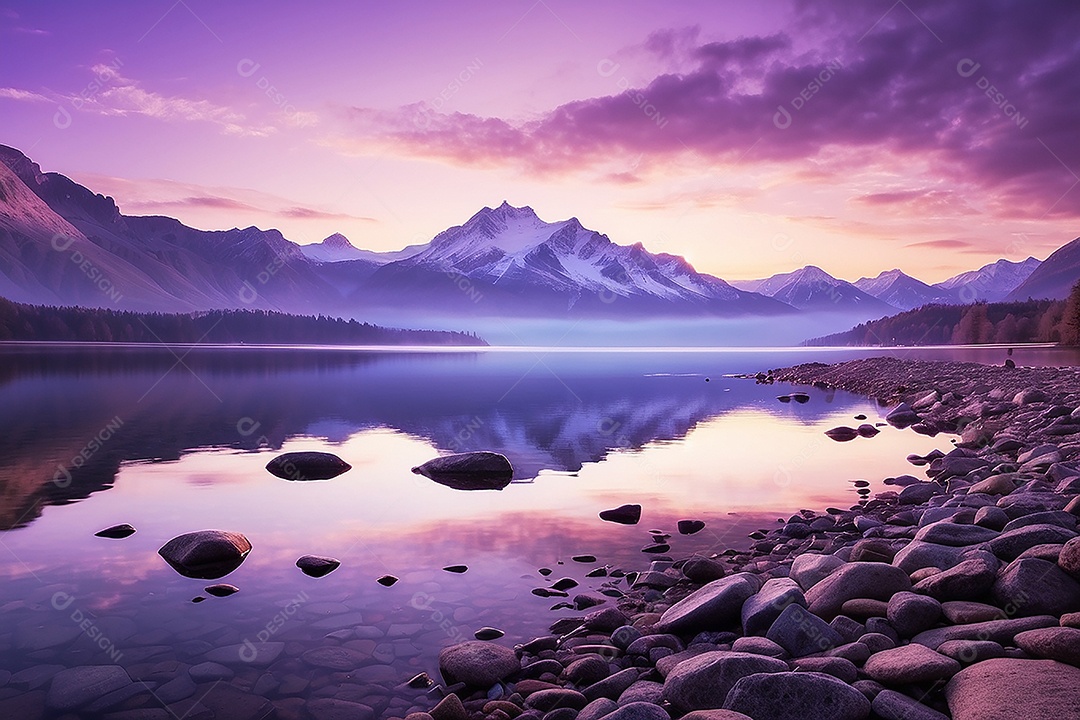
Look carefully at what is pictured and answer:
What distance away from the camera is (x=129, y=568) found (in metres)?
14.7

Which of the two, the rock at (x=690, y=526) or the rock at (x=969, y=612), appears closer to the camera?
the rock at (x=969, y=612)

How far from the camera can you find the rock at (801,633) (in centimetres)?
860

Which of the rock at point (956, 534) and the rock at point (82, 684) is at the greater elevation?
the rock at point (956, 534)

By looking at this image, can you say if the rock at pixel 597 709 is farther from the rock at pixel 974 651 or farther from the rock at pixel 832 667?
the rock at pixel 974 651

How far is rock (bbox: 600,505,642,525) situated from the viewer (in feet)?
61.5

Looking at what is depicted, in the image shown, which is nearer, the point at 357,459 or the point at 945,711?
the point at 945,711

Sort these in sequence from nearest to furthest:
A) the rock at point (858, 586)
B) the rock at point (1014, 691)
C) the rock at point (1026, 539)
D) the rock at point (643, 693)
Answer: the rock at point (1014, 691)
the rock at point (643, 693)
the rock at point (858, 586)
the rock at point (1026, 539)

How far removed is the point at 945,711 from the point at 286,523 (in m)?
16.3

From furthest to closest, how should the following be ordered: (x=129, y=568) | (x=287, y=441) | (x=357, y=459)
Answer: (x=287, y=441) → (x=357, y=459) → (x=129, y=568)

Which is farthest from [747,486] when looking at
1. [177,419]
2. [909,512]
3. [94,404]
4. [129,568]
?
[94,404]

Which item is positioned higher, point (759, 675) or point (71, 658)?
point (759, 675)

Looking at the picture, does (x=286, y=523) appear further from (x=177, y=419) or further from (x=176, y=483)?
(x=177, y=419)

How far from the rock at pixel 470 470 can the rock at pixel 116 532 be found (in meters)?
9.91

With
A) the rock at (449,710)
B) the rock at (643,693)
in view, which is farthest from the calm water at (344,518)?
the rock at (643,693)
